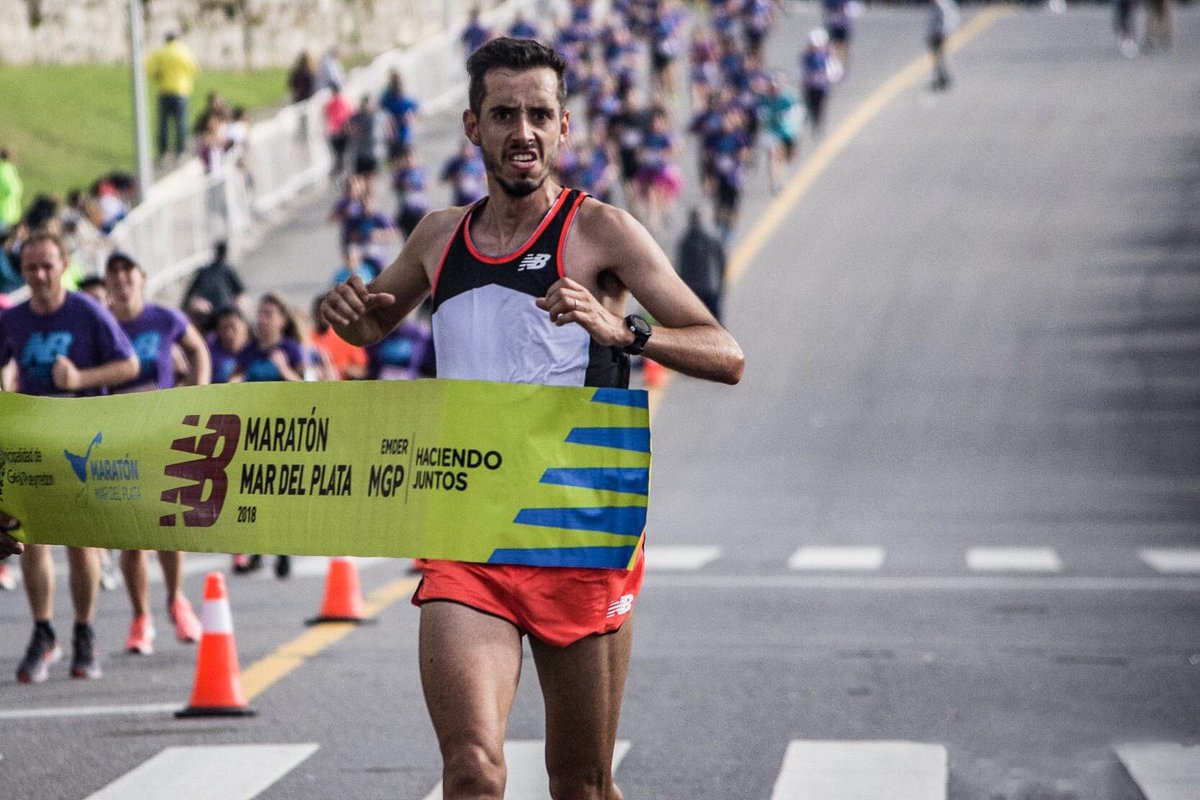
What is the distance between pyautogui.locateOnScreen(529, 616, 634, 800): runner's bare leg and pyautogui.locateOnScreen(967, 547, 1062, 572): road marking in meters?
9.86

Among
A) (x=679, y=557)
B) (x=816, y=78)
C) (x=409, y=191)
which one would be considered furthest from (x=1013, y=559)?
(x=816, y=78)

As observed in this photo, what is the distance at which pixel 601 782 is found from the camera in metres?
5.96

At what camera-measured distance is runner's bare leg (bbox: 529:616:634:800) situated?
231 inches

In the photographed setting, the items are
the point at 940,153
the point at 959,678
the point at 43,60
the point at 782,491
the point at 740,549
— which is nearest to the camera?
the point at 959,678

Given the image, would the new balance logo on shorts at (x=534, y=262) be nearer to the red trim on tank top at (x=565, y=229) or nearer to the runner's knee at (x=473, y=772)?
the red trim on tank top at (x=565, y=229)

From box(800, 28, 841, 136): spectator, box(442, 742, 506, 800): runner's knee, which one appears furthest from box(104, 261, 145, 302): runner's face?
box(800, 28, 841, 136): spectator

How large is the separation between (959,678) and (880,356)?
17.6m

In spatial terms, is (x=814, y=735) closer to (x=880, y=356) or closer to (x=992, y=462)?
(x=992, y=462)

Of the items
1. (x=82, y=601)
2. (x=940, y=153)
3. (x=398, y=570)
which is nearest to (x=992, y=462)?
(x=398, y=570)

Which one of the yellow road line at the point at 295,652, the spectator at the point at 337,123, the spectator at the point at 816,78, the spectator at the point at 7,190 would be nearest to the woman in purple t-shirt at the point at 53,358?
the yellow road line at the point at 295,652

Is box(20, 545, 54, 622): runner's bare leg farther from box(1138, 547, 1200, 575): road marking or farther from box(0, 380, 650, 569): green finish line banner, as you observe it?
box(1138, 547, 1200, 575): road marking

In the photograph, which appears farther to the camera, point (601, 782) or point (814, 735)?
point (814, 735)

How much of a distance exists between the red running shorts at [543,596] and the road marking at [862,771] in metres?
2.57

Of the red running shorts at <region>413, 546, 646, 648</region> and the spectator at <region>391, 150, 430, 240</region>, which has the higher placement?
the red running shorts at <region>413, 546, 646, 648</region>
